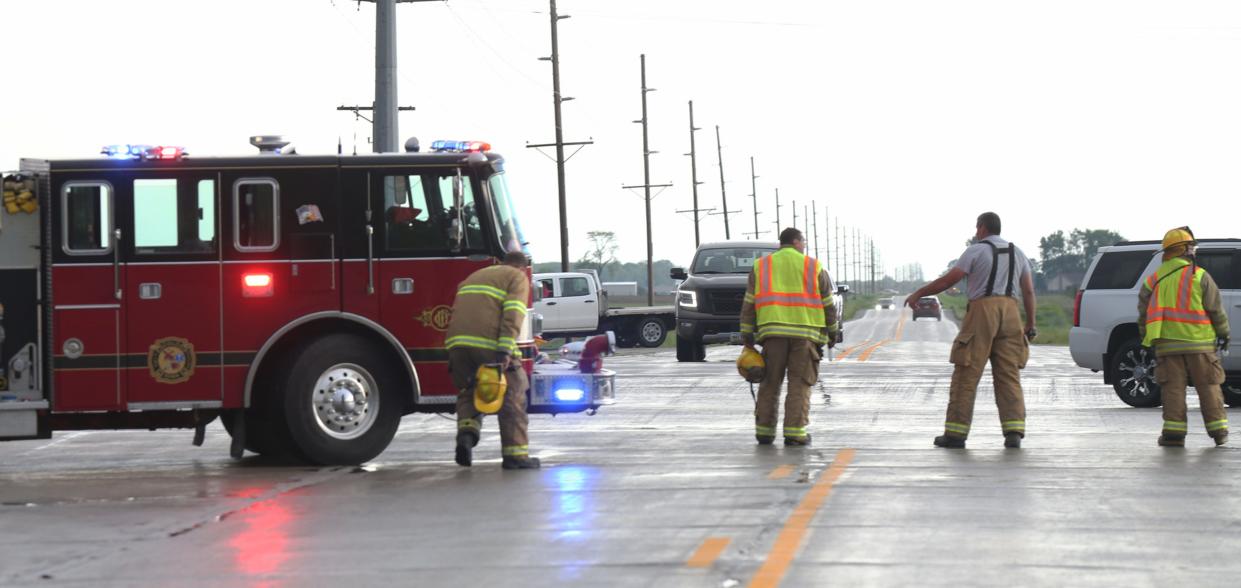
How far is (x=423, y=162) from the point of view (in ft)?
43.7

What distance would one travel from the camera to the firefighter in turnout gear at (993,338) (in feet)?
45.6

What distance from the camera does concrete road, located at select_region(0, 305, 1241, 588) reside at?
26.4 ft

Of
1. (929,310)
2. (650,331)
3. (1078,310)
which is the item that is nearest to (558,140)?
(650,331)

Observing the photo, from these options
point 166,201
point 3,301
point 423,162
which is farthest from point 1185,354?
point 3,301

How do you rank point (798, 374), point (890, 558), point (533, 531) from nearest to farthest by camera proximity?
point (890, 558) → point (533, 531) → point (798, 374)

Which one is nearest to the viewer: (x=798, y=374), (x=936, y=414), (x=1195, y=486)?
(x=1195, y=486)

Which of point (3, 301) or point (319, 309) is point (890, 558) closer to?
point (319, 309)

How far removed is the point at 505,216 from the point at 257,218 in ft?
6.33

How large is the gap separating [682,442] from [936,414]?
4394 mm

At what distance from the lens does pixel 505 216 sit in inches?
535

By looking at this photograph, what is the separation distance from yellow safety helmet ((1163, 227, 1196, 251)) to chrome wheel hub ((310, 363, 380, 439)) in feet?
22.1

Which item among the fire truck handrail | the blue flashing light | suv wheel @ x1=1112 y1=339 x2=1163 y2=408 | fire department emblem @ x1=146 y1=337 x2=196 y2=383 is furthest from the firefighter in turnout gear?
suv wheel @ x1=1112 y1=339 x2=1163 y2=408

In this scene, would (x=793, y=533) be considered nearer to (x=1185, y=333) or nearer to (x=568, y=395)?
(x=568, y=395)


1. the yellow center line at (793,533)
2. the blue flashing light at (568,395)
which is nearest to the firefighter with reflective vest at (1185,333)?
the yellow center line at (793,533)
